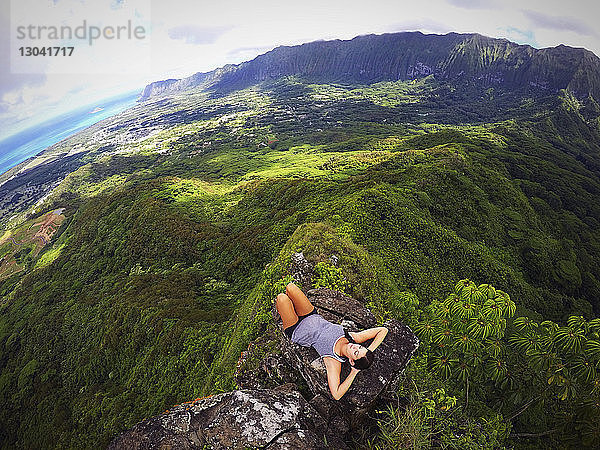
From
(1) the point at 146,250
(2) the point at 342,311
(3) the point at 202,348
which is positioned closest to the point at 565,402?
(2) the point at 342,311

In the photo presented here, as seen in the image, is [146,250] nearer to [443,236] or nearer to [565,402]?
[443,236]

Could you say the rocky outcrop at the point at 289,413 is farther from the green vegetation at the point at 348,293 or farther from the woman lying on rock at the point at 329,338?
the green vegetation at the point at 348,293

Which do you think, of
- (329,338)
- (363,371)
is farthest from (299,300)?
(363,371)

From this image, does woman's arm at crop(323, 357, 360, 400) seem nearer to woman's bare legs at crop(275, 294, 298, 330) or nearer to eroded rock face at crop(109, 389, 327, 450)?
eroded rock face at crop(109, 389, 327, 450)

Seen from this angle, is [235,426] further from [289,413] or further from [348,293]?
[348,293]

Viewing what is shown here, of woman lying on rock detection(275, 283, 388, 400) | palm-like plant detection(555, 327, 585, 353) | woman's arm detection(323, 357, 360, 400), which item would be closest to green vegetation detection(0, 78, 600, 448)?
palm-like plant detection(555, 327, 585, 353)

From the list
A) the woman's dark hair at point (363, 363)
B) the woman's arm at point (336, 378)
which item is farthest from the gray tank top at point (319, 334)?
the woman's dark hair at point (363, 363)

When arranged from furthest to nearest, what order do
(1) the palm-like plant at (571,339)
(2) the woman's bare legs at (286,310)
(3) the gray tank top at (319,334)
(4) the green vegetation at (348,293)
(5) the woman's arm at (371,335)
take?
1. (2) the woman's bare legs at (286,310)
2. (5) the woman's arm at (371,335)
3. (3) the gray tank top at (319,334)
4. (4) the green vegetation at (348,293)
5. (1) the palm-like plant at (571,339)
